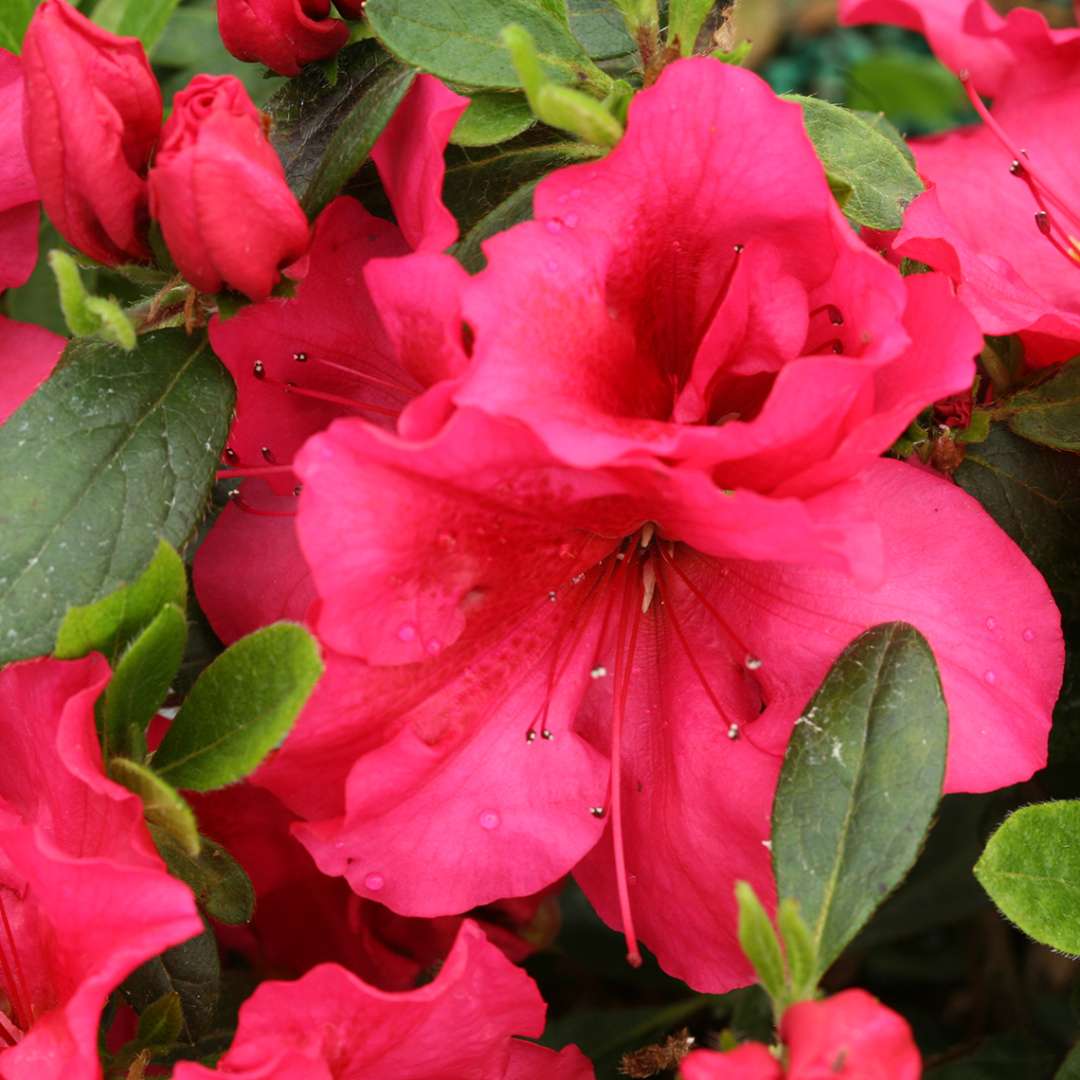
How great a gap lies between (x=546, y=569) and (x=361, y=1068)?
28 centimetres

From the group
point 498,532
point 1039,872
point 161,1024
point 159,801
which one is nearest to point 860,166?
point 498,532

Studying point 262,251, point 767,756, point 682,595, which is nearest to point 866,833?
point 767,756

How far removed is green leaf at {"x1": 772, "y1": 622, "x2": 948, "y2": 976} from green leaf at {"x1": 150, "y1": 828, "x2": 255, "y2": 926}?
298 mm

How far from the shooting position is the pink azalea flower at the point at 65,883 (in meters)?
0.70

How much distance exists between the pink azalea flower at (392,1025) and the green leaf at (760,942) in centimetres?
16

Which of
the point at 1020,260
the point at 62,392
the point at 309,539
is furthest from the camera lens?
the point at 1020,260

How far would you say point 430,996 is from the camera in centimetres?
76

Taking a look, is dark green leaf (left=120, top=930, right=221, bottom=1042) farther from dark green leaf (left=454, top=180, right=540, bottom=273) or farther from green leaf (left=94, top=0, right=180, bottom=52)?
green leaf (left=94, top=0, right=180, bottom=52)

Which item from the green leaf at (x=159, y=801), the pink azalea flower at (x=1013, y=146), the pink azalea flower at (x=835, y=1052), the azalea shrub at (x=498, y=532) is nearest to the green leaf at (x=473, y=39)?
the azalea shrub at (x=498, y=532)

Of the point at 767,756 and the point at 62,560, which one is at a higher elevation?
the point at 62,560

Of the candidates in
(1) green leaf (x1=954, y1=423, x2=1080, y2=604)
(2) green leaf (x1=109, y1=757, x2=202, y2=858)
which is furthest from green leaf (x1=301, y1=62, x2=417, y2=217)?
(1) green leaf (x1=954, y1=423, x2=1080, y2=604)

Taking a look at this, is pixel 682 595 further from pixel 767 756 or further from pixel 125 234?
pixel 125 234

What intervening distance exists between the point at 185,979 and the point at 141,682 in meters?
0.21

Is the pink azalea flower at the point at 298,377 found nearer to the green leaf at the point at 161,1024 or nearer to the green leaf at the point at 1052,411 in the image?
the green leaf at the point at 161,1024
